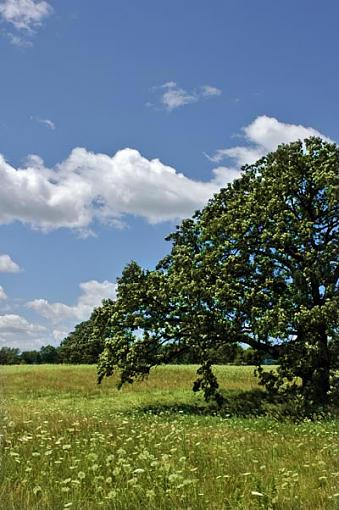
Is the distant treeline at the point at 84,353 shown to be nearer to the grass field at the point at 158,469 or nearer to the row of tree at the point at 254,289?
the row of tree at the point at 254,289

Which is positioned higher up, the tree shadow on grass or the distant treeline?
the distant treeline

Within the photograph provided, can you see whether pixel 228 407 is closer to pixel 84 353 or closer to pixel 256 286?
pixel 256 286

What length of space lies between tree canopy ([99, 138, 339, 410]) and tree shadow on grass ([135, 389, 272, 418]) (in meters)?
1.26

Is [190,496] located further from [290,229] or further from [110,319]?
[110,319]

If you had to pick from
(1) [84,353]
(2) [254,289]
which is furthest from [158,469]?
(1) [84,353]

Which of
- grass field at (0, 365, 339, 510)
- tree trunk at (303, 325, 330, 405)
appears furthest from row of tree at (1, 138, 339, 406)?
grass field at (0, 365, 339, 510)

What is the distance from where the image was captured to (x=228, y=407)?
2916 cm

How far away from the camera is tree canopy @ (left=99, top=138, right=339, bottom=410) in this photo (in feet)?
84.3

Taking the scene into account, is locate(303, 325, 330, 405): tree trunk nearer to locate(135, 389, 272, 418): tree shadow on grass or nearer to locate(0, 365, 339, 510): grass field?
locate(135, 389, 272, 418): tree shadow on grass

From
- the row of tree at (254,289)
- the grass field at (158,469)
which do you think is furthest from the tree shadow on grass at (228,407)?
the grass field at (158,469)

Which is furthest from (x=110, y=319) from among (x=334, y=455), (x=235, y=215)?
(x=334, y=455)

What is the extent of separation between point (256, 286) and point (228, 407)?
6851 mm

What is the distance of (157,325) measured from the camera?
3009 centimetres

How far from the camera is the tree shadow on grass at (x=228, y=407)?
26.7 m
